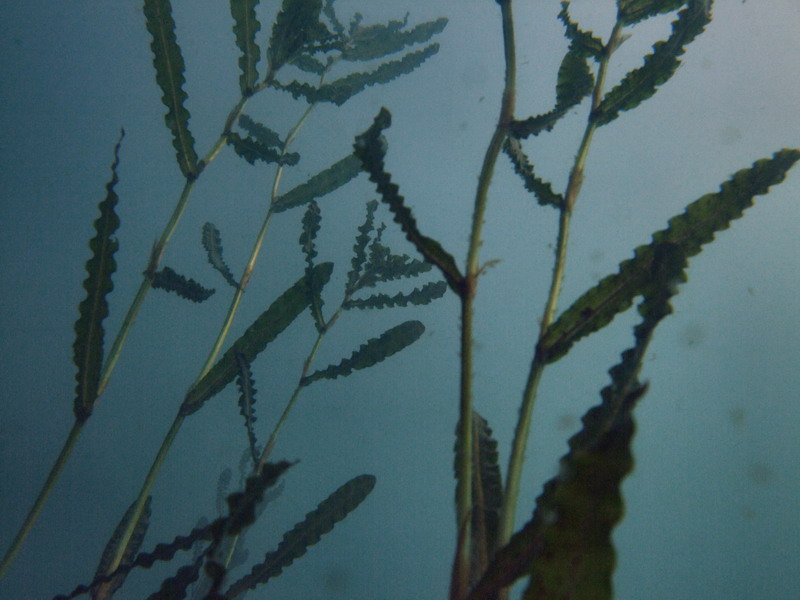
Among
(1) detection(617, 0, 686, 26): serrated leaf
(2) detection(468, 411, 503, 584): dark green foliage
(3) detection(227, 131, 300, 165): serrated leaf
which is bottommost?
(2) detection(468, 411, 503, 584): dark green foliage

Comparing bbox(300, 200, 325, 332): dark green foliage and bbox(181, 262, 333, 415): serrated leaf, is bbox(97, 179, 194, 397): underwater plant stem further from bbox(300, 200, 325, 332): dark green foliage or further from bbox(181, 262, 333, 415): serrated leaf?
bbox(300, 200, 325, 332): dark green foliage

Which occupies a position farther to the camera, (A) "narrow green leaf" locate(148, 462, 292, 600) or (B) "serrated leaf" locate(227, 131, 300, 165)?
(B) "serrated leaf" locate(227, 131, 300, 165)

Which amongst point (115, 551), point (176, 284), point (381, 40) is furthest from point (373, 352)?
point (381, 40)

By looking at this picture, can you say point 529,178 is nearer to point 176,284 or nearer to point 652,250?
point 652,250

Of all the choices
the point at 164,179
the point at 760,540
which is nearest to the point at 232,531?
the point at 164,179

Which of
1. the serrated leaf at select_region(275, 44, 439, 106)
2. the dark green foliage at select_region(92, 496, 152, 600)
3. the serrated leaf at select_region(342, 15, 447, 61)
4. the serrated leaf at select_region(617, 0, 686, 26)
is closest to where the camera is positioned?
the serrated leaf at select_region(617, 0, 686, 26)

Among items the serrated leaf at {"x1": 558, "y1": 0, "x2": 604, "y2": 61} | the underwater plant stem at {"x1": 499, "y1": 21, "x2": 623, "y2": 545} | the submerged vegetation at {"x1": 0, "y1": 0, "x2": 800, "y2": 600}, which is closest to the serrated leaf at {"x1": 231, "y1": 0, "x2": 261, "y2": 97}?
the submerged vegetation at {"x1": 0, "y1": 0, "x2": 800, "y2": 600}

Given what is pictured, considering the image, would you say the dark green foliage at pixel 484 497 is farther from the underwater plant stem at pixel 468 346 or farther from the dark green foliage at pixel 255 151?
the dark green foliage at pixel 255 151
